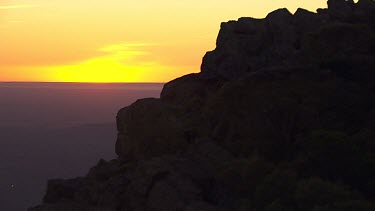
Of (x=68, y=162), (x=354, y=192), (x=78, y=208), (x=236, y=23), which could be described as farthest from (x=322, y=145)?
(x=68, y=162)

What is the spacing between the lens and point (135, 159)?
45.1 metres

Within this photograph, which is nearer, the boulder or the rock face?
the rock face

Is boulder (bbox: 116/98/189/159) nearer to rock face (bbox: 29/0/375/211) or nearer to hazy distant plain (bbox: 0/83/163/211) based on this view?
rock face (bbox: 29/0/375/211)

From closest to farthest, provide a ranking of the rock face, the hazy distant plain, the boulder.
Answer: the rock face, the boulder, the hazy distant plain

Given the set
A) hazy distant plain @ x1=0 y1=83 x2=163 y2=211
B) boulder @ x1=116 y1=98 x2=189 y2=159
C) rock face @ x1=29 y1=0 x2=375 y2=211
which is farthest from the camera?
hazy distant plain @ x1=0 y1=83 x2=163 y2=211

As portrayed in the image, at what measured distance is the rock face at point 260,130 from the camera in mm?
32062

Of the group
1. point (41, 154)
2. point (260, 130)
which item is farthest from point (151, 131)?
point (41, 154)

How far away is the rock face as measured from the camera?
32.1m

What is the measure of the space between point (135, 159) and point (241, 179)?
12.7 metres

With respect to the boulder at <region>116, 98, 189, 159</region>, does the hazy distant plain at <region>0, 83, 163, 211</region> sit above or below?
below

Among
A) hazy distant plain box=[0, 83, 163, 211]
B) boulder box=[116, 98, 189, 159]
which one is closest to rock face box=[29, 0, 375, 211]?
boulder box=[116, 98, 189, 159]

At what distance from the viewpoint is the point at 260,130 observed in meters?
39.2

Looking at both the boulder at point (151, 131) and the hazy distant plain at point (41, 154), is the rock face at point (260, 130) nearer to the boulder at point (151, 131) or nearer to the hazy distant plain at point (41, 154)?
the boulder at point (151, 131)

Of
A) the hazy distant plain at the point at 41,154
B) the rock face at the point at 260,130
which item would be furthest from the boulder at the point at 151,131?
the hazy distant plain at the point at 41,154
